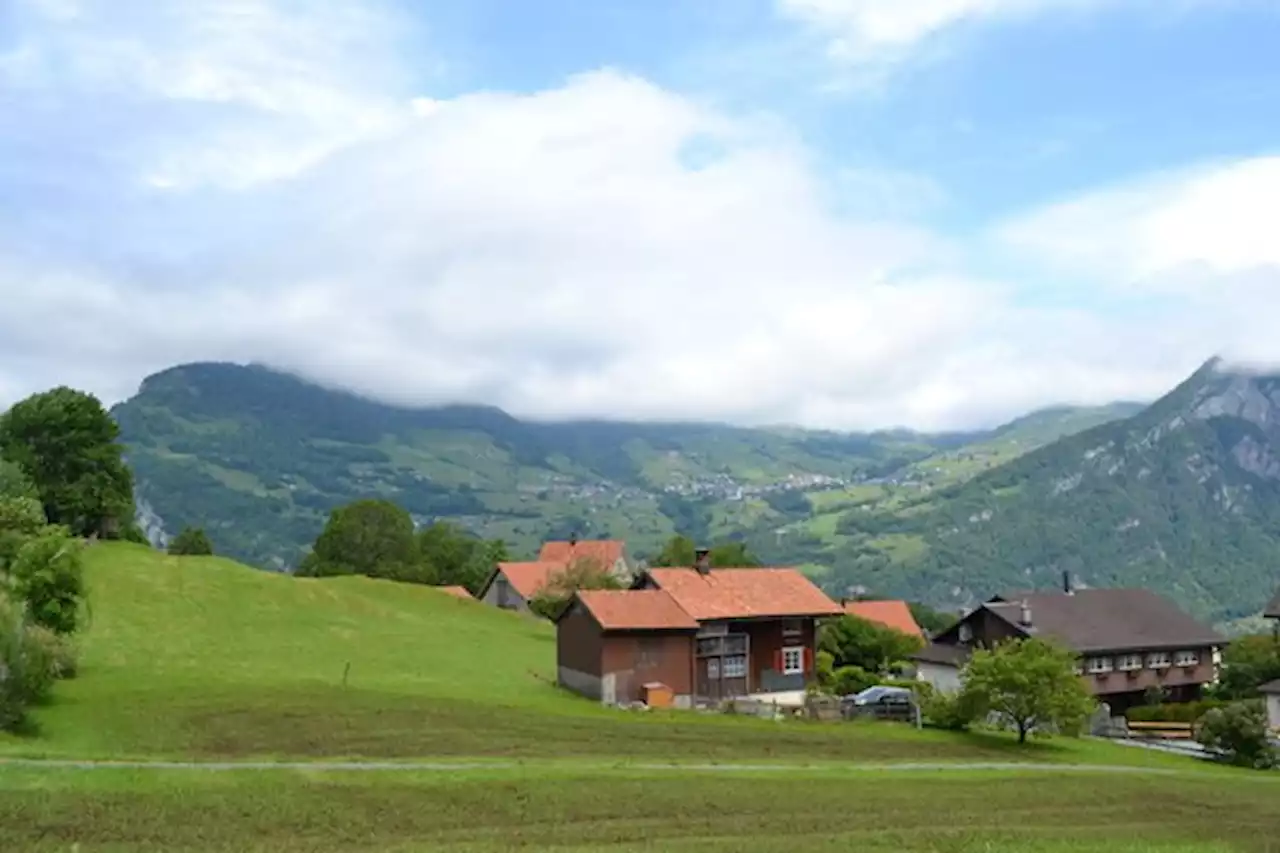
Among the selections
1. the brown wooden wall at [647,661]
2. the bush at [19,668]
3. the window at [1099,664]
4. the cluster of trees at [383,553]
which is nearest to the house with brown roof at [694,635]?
the brown wooden wall at [647,661]

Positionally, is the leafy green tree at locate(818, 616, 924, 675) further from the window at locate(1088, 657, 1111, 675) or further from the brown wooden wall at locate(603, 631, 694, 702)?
the brown wooden wall at locate(603, 631, 694, 702)

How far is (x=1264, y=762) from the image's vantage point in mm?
60562

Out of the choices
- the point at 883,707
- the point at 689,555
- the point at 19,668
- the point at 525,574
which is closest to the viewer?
the point at 19,668

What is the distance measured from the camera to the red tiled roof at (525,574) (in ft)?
418

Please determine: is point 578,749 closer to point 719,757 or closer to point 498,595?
point 719,757

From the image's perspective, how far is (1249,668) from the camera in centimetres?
8100

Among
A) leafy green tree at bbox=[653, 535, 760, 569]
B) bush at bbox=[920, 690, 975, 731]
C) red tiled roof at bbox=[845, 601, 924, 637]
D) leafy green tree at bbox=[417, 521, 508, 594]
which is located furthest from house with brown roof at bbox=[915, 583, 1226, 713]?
leafy green tree at bbox=[417, 521, 508, 594]

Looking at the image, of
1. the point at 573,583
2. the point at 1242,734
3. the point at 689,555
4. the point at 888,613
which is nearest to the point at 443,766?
the point at 1242,734

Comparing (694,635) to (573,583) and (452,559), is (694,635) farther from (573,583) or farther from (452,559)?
(452,559)

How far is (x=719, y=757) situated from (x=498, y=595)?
3436 inches

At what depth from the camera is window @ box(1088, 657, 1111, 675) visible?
88725 mm

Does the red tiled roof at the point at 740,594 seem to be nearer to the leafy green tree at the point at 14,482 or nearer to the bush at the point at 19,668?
the bush at the point at 19,668

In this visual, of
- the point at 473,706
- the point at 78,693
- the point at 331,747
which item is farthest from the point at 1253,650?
the point at 78,693

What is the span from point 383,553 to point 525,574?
28.1m
